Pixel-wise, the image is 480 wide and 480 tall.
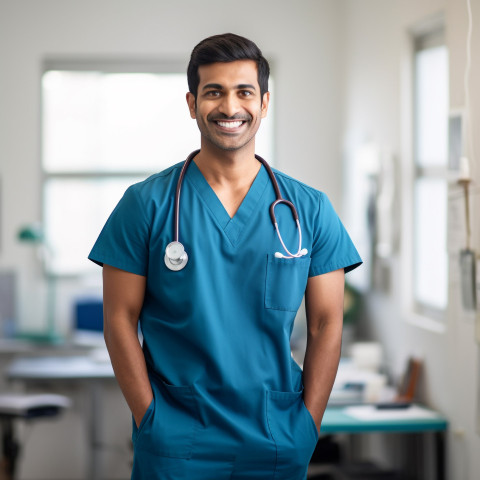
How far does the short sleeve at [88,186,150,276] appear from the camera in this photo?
1554 mm

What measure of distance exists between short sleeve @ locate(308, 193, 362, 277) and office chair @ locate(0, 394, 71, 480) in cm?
251

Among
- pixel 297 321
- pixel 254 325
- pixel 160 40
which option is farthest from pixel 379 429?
pixel 160 40

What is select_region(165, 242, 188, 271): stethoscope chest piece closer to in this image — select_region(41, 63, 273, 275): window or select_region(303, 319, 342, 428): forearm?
select_region(303, 319, 342, 428): forearm

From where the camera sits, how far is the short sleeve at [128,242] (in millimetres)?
1554

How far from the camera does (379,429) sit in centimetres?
278

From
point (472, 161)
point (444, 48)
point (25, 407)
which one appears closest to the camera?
point (472, 161)

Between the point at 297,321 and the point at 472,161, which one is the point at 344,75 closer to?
the point at 297,321

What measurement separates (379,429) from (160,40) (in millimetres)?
2509

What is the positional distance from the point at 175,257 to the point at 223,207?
0.15 meters

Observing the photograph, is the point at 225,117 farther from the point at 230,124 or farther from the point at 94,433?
the point at 94,433

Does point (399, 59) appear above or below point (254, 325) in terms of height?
above

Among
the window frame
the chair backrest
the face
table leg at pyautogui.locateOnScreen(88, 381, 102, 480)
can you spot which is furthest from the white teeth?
the chair backrest

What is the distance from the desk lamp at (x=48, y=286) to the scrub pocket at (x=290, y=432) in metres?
2.70

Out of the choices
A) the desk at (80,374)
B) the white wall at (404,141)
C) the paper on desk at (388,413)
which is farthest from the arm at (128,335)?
the desk at (80,374)
